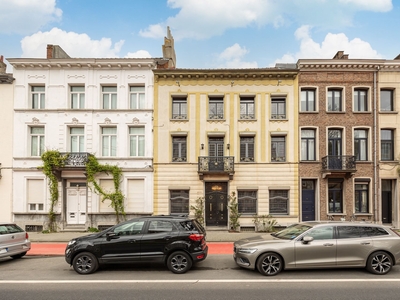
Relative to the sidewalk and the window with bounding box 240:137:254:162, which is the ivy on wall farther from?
the window with bounding box 240:137:254:162

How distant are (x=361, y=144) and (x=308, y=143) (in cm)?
351

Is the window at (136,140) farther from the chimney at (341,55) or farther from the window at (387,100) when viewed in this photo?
the window at (387,100)

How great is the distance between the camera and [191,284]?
728 cm

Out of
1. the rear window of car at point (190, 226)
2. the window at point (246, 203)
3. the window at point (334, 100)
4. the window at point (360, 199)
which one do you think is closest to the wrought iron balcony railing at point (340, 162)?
the window at point (360, 199)

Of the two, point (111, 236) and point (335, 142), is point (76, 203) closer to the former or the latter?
point (111, 236)

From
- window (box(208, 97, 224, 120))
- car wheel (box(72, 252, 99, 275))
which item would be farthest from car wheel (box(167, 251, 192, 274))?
window (box(208, 97, 224, 120))

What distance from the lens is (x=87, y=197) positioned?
55.8 feet

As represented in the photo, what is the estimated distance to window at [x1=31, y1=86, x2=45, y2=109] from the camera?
17.6 m

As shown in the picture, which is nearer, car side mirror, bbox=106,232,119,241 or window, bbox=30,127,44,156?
car side mirror, bbox=106,232,119,241

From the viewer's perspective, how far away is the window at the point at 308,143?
57.9 ft

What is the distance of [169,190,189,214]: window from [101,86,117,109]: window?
687cm

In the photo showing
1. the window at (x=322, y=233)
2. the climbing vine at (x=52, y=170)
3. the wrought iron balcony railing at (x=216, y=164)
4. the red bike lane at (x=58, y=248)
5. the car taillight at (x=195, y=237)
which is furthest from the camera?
the wrought iron balcony railing at (x=216, y=164)

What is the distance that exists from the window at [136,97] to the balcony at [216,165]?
17.6 feet

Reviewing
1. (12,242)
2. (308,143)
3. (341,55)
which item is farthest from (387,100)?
(12,242)
